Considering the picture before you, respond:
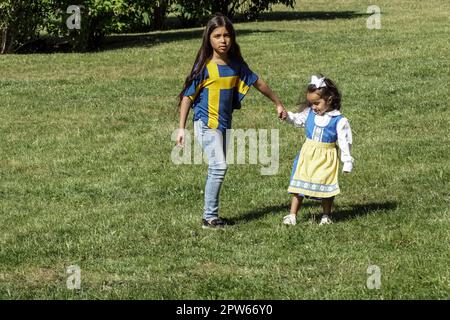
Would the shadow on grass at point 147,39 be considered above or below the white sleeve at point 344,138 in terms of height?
below

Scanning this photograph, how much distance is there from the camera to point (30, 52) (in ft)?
77.3

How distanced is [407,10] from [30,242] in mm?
25024

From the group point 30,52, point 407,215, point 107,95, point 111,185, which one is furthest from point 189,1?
point 407,215

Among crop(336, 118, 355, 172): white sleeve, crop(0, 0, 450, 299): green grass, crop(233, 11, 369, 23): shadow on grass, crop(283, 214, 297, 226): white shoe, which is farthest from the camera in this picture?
crop(233, 11, 369, 23): shadow on grass

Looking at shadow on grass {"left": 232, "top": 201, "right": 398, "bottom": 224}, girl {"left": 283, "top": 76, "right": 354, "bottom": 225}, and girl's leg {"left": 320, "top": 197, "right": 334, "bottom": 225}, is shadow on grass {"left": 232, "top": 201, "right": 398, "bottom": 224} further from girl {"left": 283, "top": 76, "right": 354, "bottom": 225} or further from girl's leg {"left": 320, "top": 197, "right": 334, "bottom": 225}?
girl {"left": 283, "top": 76, "right": 354, "bottom": 225}

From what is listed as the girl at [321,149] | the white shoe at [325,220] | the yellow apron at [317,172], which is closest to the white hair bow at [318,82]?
the girl at [321,149]

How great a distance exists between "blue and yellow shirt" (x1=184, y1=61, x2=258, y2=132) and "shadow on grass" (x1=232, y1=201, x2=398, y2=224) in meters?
0.97

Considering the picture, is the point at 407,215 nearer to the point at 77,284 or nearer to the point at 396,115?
the point at 77,284

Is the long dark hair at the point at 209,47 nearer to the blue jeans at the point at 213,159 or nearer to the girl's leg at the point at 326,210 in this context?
the blue jeans at the point at 213,159

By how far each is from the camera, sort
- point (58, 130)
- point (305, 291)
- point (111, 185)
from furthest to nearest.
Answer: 1. point (58, 130)
2. point (111, 185)
3. point (305, 291)

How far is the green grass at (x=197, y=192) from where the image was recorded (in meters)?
7.16

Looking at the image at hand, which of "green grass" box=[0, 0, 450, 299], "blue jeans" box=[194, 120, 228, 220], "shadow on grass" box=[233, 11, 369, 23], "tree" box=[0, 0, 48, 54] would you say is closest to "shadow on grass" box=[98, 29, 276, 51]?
"tree" box=[0, 0, 48, 54]

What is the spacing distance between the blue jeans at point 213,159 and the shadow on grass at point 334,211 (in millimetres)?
353

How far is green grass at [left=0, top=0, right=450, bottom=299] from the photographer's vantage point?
282 inches
